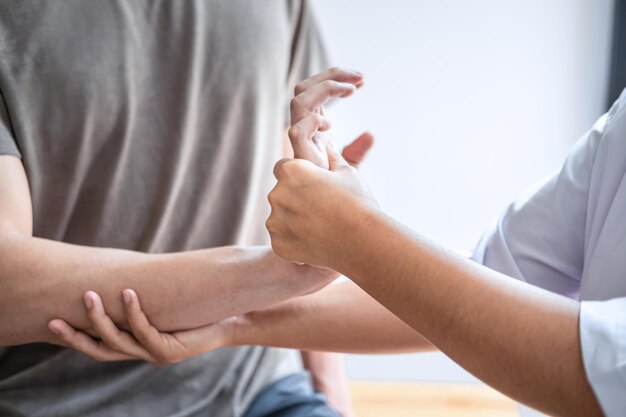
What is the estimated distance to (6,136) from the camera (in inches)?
39.1

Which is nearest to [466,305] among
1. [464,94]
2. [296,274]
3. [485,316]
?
[485,316]

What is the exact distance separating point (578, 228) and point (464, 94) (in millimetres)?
1048

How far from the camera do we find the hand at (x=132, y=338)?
0.95m

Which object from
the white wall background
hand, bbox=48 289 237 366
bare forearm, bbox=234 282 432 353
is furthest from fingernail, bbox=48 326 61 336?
the white wall background

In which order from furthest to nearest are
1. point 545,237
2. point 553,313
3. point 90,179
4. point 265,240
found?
point 265,240 < point 90,179 < point 545,237 < point 553,313

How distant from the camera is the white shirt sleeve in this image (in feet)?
1.99

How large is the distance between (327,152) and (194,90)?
0.30 meters

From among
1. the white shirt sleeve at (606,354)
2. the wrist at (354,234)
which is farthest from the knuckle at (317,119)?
the white shirt sleeve at (606,354)

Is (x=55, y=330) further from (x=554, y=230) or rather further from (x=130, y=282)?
(x=554, y=230)

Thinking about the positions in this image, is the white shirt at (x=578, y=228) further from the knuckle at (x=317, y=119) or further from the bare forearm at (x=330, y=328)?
the knuckle at (x=317, y=119)

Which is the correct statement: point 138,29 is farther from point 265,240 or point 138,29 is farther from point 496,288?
point 496,288

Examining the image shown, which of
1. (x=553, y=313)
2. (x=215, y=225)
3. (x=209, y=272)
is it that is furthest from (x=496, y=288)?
(x=215, y=225)

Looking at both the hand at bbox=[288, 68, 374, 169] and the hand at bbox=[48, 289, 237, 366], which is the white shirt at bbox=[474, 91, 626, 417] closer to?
the hand at bbox=[288, 68, 374, 169]

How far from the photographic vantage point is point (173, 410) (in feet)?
3.61
